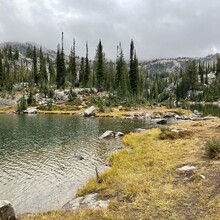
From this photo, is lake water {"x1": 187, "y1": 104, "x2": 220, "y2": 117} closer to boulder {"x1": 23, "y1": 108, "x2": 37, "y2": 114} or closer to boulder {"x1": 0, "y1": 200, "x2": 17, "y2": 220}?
boulder {"x1": 23, "y1": 108, "x2": 37, "y2": 114}

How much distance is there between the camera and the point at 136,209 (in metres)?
14.2

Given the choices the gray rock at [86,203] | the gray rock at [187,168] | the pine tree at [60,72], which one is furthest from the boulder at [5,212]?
the pine tree at [60,72]

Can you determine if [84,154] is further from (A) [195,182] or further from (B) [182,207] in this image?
(B) [182,207]

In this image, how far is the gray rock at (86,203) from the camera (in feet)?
50.8

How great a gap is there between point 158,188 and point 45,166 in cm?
1296

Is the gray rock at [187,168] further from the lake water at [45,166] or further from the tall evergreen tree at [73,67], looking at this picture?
the tall evergreen tree at [73,67]

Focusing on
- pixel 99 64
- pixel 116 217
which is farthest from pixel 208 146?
pixel 99 64

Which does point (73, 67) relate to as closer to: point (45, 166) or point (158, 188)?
point (45, 166)

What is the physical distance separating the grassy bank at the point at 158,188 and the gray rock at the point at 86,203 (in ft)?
1.86

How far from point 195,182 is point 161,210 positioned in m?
4.56

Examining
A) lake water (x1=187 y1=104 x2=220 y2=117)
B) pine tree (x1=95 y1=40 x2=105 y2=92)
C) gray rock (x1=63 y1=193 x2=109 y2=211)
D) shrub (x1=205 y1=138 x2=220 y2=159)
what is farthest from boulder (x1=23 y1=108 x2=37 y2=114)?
gray rock (x1=63 y1=193 x2=109 y2=211)

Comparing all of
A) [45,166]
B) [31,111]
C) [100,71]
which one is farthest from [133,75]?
[45,166]

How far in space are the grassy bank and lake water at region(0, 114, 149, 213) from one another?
225cm

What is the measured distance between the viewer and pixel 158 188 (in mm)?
17172
